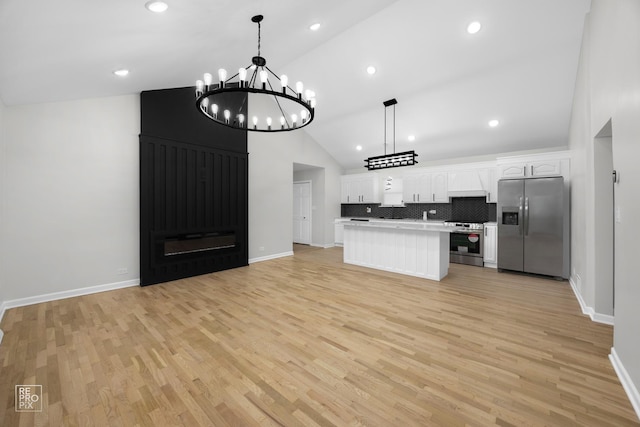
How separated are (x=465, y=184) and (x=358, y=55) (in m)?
3.94

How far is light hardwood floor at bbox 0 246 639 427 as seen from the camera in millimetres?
1649

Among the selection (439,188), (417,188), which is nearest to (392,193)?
(417,188)

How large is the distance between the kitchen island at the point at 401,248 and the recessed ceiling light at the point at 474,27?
296 centimetres

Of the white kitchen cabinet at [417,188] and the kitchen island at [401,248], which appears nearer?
the kitchen island at [401,248]

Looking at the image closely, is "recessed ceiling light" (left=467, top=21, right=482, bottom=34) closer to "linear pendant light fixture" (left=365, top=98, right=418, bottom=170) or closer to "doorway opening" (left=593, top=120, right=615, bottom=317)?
"linear pendant light fixture" (left=365, top=98, right=418, bottom=170)

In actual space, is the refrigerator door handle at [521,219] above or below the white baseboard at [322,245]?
above

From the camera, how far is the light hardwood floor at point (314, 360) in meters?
1.65

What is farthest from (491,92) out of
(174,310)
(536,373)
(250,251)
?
(174,310)

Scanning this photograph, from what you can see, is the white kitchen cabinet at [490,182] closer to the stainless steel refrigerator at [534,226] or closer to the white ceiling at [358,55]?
the white ceiling at [358,55]

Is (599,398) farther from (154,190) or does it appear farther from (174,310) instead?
(154,190)

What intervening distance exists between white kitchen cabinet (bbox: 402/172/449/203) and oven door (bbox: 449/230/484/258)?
1.14 m

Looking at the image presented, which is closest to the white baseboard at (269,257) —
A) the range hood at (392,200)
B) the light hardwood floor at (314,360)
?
the light hardwood floor at (314,360)

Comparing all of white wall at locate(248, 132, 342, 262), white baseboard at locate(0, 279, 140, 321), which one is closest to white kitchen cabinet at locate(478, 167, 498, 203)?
white wall at locate(248, 132, 342, 262)

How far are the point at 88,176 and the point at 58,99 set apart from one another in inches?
42.7
